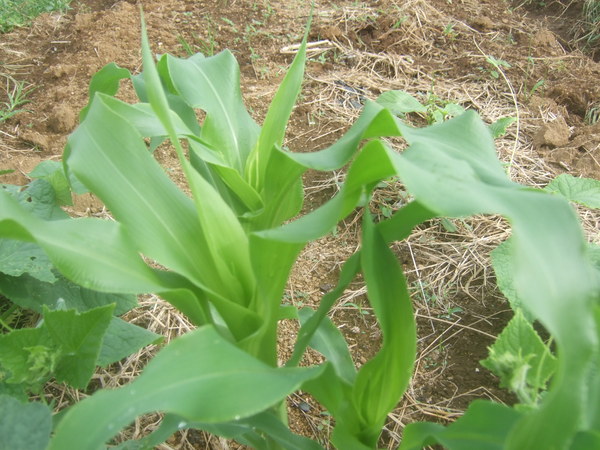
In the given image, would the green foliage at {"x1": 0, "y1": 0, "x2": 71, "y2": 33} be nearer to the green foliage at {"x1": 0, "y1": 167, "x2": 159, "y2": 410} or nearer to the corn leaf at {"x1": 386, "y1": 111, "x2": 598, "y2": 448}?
the green foliage at {"x1": 0, "y1": 167, "x2": 159, "y2": 410}

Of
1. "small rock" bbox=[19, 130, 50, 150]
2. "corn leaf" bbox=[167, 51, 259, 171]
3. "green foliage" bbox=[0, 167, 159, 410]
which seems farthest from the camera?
"small rock" bbox=[19, 130, 50, 150]

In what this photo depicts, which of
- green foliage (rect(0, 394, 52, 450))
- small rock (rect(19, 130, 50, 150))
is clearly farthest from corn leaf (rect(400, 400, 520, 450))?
small rock (rect(19, 130, 50, 150))

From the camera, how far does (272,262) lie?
0.89 meters

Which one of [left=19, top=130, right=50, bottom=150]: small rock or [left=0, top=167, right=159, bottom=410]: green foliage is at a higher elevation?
[left=0, top=167, right=159, bottom=410]: green foliage

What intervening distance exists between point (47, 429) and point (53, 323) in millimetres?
187

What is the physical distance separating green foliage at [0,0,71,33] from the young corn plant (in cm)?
223

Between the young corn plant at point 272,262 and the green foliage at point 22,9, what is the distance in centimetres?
223

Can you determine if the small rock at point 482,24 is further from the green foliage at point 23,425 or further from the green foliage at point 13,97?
the green foliage at point 23,425

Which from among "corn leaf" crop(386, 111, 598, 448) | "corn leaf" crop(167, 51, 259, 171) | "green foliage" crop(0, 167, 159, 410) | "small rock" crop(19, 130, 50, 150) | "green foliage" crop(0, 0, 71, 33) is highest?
"corn leaf" crop(386, 111, 598, 448)

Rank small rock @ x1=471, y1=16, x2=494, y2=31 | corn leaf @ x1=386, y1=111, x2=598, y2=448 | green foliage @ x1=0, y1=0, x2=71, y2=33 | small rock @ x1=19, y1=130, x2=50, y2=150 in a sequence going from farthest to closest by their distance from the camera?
green foliage @ x1=0, y1=0, x2=71, y2=33 → small rock @ x1=471, y1=16, x2=494, y2=31 → small rock @ x1=19, y1=130, x2=50, y2=150 → corn leaf @ x1=386, y1=111, x2=598, y2=448

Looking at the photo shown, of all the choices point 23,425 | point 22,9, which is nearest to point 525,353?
point 23,425

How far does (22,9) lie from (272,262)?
A: 10.1 ft

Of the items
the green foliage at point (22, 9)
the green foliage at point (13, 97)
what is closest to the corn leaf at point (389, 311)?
the green foliage at point (13, 97)

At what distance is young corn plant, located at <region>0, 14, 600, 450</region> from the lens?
547 millimetres
